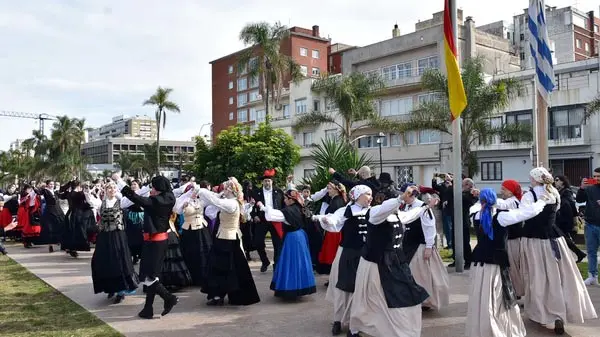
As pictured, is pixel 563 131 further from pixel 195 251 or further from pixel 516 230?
pixel 195 251

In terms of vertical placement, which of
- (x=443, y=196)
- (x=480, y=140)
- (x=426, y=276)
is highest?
(x=480, y=140)

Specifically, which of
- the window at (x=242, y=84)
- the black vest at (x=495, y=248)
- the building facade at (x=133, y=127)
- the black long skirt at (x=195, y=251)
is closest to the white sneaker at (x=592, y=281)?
the black vest at (x=495, y=248)

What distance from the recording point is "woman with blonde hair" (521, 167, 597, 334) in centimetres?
627

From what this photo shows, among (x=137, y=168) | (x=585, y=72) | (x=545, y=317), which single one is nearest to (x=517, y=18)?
(x=585, y=72)

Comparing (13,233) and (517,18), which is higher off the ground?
(517,18)

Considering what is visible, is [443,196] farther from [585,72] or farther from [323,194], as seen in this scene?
[585,72]

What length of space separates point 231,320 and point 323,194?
404 cm

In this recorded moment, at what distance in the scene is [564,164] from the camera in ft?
112

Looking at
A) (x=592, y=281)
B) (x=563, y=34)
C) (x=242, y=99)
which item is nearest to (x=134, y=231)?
(x=592, y=281)

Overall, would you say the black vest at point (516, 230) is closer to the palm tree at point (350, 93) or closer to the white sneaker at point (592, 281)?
the white sneaker at point (592, 281)

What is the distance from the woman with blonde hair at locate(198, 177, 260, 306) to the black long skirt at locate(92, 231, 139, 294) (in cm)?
136

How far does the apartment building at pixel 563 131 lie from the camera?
32562 millimetres

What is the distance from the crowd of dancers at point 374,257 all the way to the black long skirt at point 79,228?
4.18 metres

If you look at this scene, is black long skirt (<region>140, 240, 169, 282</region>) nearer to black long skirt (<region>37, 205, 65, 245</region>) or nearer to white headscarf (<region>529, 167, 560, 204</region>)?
white headscarf (<region>529, 167, 560, 204</region>)
